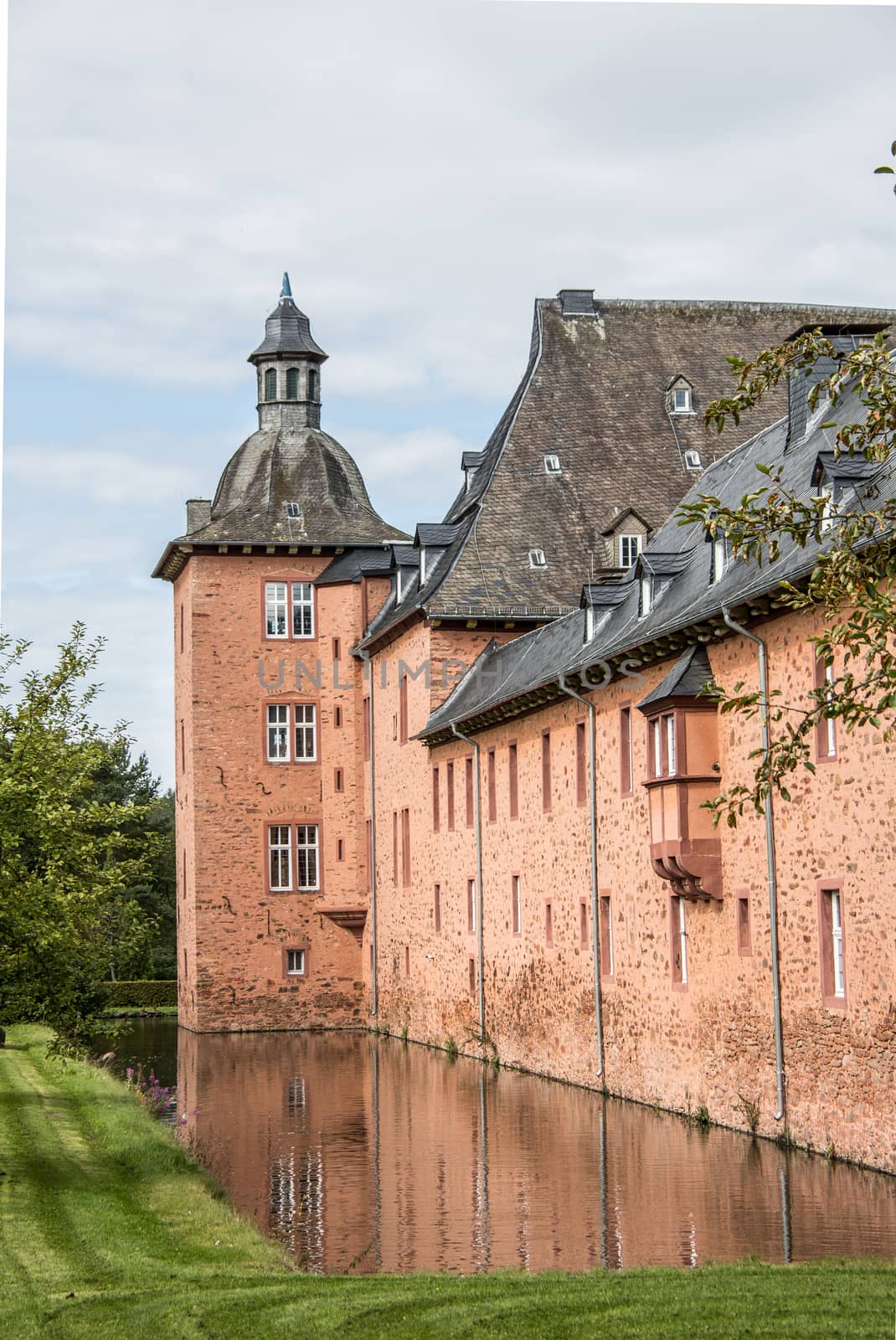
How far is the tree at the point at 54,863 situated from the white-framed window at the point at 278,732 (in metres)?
24.1

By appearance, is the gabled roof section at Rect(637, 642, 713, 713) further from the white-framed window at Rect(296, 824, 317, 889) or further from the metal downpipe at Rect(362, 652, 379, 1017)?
the white-framed window at Rect(296, 824, 317, 889)

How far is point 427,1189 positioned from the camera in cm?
1702

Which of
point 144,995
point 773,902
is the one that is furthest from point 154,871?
point 773,902

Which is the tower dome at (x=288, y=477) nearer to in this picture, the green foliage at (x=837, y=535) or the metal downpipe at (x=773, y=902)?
the metal downpipe at (x=773, y=902)

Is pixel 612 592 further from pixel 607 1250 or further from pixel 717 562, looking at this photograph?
pixel 607 1250

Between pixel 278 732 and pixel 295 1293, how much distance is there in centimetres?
3137

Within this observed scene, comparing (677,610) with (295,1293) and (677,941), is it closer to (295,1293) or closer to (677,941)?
(677,941)

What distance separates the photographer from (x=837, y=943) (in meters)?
17.7

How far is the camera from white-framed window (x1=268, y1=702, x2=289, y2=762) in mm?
42000

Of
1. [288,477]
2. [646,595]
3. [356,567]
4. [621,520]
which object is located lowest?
[646,595]

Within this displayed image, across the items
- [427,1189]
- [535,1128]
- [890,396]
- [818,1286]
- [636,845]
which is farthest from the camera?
[636,845]

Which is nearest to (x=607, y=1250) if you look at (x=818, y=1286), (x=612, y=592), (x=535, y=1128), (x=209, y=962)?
(x=818, y=1286)

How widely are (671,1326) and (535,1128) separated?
38.5 feet

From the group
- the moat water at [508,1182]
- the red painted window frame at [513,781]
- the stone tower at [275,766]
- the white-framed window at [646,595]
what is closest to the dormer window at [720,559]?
the white-framed window at [646,595]
